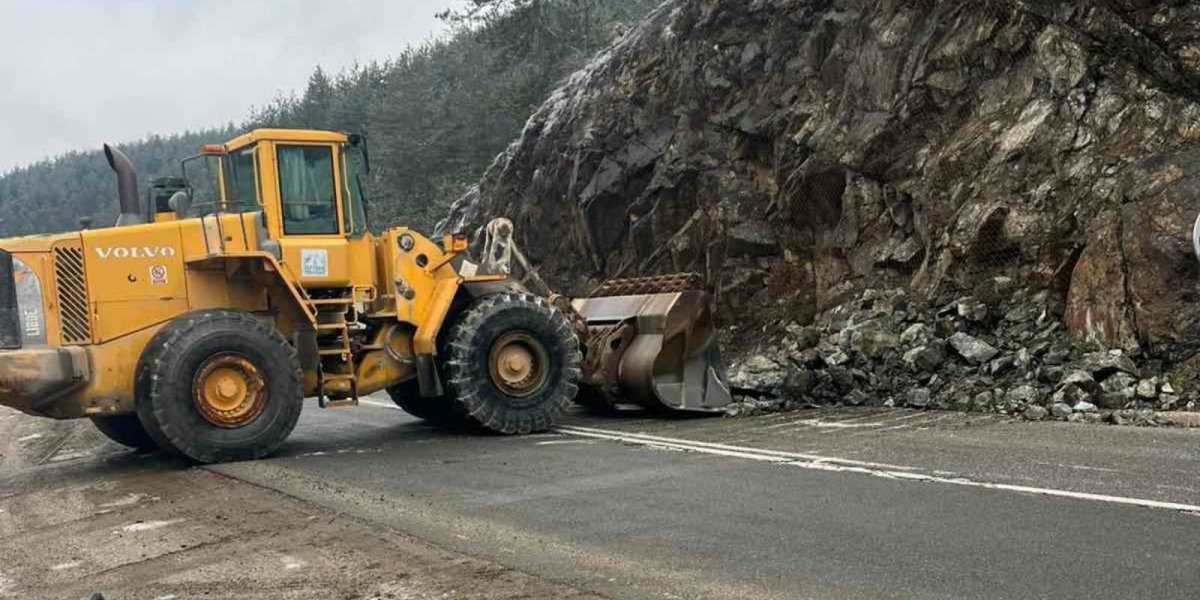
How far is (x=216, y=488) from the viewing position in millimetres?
7828

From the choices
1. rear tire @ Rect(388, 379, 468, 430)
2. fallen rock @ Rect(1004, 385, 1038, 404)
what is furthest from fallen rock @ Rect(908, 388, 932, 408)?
rear tire @ Rect(388, 379, 468, 430)

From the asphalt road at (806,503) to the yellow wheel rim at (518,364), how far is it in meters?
0.59

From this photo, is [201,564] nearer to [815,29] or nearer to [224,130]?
[815,29]

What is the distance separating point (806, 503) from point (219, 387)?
514 cm

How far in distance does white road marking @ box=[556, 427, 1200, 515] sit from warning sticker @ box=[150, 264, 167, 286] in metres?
3.91

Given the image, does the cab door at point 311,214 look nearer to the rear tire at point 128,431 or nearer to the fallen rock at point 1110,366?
the rear tire at point 128,431

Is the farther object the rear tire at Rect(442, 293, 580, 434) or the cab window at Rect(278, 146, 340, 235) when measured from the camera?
the rear tire at Rect(442, 293, 580, 434)

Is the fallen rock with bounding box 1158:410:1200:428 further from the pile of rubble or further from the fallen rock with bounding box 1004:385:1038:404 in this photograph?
the fallen rock with bounding box 1004:385:1038:404

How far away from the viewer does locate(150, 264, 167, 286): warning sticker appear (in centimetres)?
911

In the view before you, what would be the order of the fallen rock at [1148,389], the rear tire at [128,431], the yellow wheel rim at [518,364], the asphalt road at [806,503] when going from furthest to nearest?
the yellow wheel rim at [518,364]
the rear tire at [128,431]
the fallen rock at [1148,389]
the asphalt road at [806,503]

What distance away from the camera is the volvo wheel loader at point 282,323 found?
344 inches

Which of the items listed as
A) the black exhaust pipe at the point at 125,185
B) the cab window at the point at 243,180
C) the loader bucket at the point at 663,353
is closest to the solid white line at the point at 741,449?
the loader bucket at the point at 663,353

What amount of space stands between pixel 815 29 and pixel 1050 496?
11713 millimetres

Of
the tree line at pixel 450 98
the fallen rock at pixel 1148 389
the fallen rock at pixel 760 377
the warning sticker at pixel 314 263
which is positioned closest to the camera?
the fallen rock at pixel 1148 389
